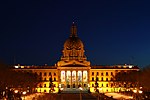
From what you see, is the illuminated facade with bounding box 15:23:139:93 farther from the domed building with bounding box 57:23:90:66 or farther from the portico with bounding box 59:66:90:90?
the domed building with bounding box 57:23:90:66

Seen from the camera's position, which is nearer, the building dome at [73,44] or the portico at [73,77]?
the portico at [73,77]

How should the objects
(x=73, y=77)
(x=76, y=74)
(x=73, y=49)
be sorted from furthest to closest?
(x=73, y=49)
(x=73, y=77)
(x=76, y=74)

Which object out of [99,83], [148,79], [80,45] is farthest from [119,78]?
[148,79]

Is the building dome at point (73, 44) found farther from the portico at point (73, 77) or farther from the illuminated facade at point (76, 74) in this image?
the portico at point (73, 77)

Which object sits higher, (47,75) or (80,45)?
(80,45)

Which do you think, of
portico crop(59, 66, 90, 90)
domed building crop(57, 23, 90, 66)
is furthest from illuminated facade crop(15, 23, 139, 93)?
domed building crop(57, 23, 90, 66)

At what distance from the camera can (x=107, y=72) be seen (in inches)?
6604

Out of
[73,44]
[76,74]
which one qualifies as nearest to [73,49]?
[73,44]

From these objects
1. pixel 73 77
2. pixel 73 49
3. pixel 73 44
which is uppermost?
pixel 73 44

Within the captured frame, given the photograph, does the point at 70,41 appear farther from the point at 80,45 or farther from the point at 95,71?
the point at 95,71

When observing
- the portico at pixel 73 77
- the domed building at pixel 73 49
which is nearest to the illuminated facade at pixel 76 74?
the portico at pixel 73 77

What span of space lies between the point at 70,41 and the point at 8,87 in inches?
3549

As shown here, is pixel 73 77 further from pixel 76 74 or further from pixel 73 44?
pixel 73 44

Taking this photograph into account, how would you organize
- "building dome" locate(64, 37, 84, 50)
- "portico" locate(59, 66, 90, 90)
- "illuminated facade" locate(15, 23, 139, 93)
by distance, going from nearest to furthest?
"illuminated facade" locate(15, 23, 139, 93) → "portico" locate(59, 66, 90, 90) → "building dome" locate(64, 37, 84, 50)
